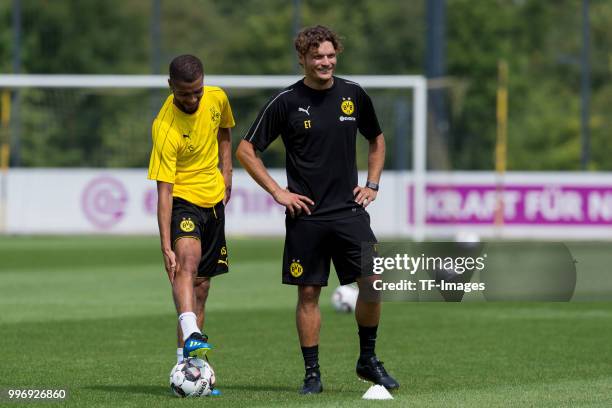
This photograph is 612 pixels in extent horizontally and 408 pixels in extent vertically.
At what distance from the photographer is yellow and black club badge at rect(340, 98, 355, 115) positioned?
8695 millimetres

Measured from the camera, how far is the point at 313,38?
8477 mm

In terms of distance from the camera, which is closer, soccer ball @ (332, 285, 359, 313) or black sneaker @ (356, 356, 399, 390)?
black sneaker @ (356, 356, 399, 390)

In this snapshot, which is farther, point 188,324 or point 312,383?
point 312,383

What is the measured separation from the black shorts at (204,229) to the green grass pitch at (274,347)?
0.80m

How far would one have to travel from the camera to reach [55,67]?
1811 inches

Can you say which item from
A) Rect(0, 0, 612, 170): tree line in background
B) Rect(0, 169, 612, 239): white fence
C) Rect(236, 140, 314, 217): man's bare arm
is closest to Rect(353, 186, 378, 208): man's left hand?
Rect(236, 140, 314, 217): man's bare arm

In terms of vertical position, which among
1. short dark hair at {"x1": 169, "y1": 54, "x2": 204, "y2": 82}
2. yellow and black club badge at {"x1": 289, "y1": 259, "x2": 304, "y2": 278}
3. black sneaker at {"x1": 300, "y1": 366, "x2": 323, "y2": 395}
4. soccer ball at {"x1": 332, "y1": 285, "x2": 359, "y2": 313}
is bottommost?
soccer ball at {"x1": 332, "y1": 285, "x2": 359, "y2": 313}

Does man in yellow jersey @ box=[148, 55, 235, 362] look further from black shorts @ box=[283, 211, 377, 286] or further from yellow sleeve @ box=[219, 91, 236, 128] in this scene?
black shorts @ box=[283, 211, 377, 286]

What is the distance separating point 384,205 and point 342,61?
19508mm

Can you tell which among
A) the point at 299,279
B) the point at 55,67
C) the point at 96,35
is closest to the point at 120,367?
the point at 299,279

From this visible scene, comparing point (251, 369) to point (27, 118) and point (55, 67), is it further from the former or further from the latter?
point (55, 67)

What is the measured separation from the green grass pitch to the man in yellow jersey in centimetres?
64

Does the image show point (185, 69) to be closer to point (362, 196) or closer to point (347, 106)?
point (347, 106)

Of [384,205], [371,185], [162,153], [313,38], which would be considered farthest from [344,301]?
[384,205]
